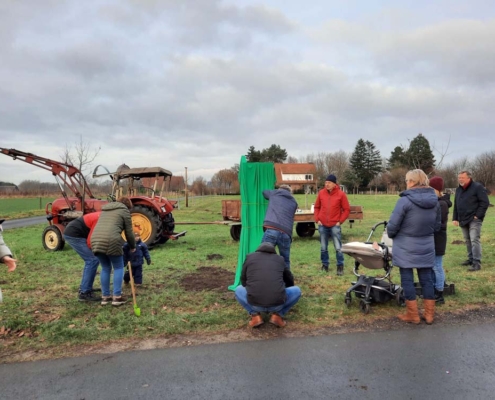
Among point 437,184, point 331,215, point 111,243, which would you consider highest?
point 437,184

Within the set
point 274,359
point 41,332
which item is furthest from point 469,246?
point 41,332

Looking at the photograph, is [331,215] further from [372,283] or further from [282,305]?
[282,305]

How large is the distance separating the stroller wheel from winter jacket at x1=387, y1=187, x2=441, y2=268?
69 centimetres

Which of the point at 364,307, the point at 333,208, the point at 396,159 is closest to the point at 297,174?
the point at 333,208

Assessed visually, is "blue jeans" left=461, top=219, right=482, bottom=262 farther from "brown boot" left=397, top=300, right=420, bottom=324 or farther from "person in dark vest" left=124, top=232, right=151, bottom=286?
"person in dark vest" left=124, top=232, right=151, bottom=286

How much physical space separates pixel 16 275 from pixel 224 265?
4.04 meters

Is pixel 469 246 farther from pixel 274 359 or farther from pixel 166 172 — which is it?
pixel 166 172

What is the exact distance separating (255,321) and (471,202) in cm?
518

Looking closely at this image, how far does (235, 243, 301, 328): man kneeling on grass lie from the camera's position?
4.02 metres

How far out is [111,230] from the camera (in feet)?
16.0

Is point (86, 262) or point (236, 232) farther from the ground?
point (86, 262)

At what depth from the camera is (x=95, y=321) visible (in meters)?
4.43

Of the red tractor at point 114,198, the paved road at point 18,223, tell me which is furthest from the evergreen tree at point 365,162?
the red tractor at point 114,198

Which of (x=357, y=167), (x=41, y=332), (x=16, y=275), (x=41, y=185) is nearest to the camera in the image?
(x=41, y=332)
